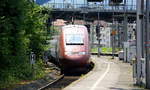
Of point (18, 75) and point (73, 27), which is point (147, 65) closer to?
point (18, 75)

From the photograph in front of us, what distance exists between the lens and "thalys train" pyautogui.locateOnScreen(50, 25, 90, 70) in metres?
31.6

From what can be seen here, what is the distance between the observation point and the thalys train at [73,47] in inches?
1243

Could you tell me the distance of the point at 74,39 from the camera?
32.1 metres

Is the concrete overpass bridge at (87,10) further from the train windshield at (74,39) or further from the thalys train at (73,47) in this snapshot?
the train windshield at (74,39)

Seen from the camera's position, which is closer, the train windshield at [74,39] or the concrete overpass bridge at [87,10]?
the train windshield at [74,39]

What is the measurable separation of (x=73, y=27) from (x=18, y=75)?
1011 cm

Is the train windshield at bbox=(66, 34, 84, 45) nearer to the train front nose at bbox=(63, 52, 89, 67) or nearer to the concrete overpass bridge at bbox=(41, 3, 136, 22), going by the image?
the train front nose at bbox=(63, 52, 89, 67)

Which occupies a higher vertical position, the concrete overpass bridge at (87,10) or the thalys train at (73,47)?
the concrete overpass bridge at (87,10)

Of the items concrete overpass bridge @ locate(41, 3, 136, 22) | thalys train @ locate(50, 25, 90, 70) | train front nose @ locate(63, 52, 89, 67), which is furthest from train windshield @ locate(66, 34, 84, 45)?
concrete overpass bridge @ locate(41, 3, 136, 22)

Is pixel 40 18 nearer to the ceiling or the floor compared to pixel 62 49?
nearer to the ceiling

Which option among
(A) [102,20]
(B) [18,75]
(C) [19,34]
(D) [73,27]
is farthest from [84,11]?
(C) [19,34]

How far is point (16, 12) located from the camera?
18.3 meters

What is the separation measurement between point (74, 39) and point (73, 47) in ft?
2.47

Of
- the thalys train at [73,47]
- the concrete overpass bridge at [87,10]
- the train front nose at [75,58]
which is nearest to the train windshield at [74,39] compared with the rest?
the thalys train at [73,47]
